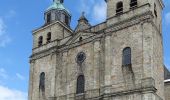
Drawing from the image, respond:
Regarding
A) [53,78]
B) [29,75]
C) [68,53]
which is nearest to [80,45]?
[68,53]

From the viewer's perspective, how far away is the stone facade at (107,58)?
3416 cm

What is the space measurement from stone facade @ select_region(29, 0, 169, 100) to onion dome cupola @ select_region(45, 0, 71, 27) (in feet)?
4.07

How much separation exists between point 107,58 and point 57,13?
37.1 feet

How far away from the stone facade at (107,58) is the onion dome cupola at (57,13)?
1.24 metres

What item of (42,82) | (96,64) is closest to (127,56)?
(96,64)

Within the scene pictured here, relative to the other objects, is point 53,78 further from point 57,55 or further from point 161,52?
point 161,52

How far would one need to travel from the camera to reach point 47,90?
41.0m

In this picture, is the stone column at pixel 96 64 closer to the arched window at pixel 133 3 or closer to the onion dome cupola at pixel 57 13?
the arched window at pixel 133 3

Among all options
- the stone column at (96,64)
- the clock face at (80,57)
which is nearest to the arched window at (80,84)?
the clock face at (80,57)

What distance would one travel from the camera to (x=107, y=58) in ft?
120

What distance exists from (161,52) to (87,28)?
27.2 feet

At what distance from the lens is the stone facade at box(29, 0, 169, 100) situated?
34156 mm

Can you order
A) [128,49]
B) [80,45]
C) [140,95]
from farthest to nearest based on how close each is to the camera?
[80,45] → [128,49] → [140,95]

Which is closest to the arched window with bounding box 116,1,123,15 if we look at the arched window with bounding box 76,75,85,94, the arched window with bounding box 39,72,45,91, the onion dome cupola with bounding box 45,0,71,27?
the arched window with bounding box 76,75,85,94
